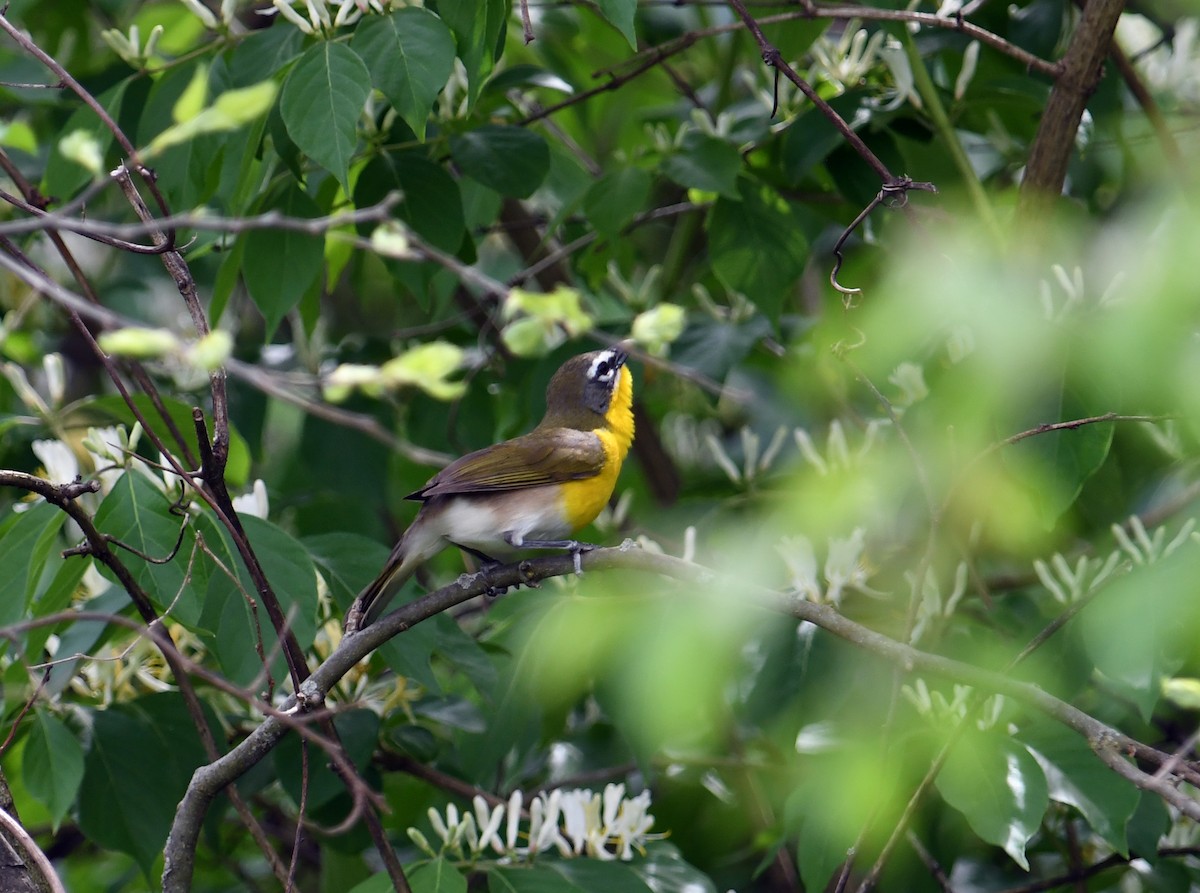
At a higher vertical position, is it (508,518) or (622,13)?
(622,13)

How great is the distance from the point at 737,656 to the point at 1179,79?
3.22m

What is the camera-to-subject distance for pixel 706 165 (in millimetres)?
4160

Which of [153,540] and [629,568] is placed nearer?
[629,568]

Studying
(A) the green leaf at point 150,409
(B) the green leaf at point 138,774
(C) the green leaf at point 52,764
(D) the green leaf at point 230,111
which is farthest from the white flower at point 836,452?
(D) the green leaf at point 230,111

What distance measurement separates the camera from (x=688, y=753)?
4754 millimetres

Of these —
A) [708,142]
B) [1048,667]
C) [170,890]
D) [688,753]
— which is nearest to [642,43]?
[708,142]

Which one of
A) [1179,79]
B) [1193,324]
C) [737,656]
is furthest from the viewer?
[1179,79]

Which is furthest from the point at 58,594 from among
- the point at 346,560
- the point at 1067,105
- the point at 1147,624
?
the point at 1067,105

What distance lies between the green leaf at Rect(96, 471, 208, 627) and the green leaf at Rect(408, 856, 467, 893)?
0.86 m

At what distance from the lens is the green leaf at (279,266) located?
3746 millimetres

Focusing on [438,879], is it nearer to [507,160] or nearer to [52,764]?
[52,764]

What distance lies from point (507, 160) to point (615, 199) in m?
0.41

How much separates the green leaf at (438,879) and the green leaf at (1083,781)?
1.49 metres

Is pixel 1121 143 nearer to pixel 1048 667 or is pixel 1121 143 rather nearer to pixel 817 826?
pixel 1048 667
